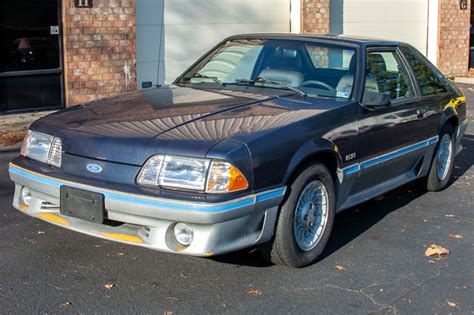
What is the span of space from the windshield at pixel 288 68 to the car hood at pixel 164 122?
0.25 meters

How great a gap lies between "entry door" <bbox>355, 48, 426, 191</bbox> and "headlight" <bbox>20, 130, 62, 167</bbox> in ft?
7.23

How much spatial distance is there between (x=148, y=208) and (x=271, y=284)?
3.26 ft

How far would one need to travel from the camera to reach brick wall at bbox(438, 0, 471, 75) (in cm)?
1812

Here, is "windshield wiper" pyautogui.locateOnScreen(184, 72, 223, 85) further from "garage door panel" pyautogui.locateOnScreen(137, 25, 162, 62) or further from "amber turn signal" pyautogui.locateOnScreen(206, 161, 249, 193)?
"garage door panel" pyautogui.locateOnScreen(137, 25, 162, 62)

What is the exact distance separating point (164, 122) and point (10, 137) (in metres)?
5.51

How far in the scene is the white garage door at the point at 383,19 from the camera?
52.9 ft

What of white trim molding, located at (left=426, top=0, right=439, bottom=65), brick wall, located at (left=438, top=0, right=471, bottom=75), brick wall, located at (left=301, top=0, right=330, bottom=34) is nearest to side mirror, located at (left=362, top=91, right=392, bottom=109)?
brick wall, located at (left=301, top=0, right=330, bottom=34)

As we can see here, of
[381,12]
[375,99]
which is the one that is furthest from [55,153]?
[381,12]

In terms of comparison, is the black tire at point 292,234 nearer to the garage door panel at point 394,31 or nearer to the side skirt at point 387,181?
the side skirt at point 387,181

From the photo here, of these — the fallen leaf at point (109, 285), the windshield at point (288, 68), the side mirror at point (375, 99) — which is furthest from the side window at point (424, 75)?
the fallen leaf at point (109, 285)

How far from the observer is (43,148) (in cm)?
470

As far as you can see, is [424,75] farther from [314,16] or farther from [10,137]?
[314,16]

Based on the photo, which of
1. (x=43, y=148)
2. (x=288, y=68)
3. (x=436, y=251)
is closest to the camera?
(x=43, y=148)

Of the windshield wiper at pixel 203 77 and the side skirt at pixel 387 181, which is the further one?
the windshield wiper at pixel 203 77
